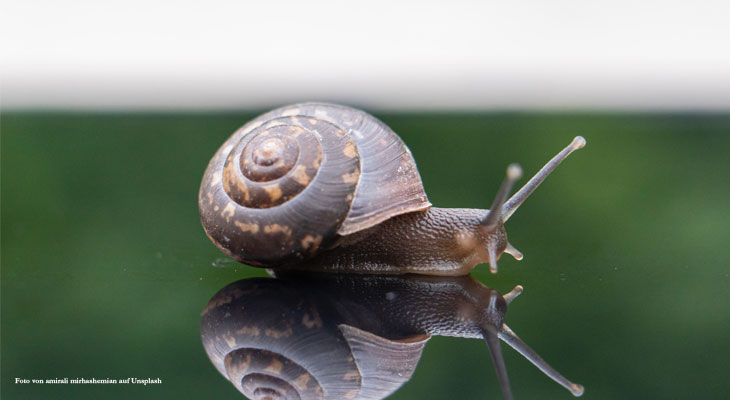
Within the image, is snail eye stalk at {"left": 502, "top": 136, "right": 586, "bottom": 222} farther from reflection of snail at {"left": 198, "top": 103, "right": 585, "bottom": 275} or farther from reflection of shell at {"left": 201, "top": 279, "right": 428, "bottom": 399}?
reflection of shell at {"left": 201, "top": 279, "right": 428, "bottom": 399}

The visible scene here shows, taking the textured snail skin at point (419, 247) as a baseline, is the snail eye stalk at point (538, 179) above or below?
above

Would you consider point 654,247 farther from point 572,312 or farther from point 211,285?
point 211,285

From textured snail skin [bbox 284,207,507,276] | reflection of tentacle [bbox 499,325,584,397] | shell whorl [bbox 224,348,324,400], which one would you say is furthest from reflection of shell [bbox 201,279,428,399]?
textured snail skin [bbox 284,207,507,276]

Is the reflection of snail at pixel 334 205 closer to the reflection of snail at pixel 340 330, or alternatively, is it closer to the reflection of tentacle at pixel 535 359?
the reflection of snail at pixel 340 330

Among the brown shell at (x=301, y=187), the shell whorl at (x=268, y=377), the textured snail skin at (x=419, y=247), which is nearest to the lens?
the shell whorl at (x=268, y=377)

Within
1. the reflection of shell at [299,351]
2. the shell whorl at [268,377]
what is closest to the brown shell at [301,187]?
the reflection of shell at [299,351]

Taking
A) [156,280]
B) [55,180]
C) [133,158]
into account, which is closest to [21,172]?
[55,180]
